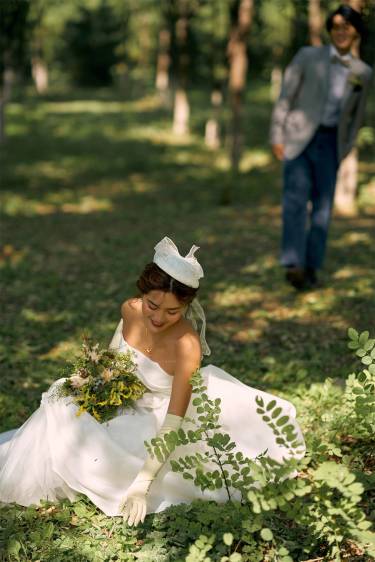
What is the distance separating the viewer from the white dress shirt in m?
6.45

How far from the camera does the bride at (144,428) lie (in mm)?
3258

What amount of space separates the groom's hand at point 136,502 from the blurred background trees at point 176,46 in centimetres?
813

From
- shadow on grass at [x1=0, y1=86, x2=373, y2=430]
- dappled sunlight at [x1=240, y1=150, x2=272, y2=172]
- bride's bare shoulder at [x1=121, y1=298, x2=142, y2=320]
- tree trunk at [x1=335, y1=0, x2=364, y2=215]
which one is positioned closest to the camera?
bride's bare shoulder at [x1=121, y1=298, x2=142, y2=320]

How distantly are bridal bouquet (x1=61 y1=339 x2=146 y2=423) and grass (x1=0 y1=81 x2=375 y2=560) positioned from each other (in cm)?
40

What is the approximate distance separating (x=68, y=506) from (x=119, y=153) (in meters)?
20.1

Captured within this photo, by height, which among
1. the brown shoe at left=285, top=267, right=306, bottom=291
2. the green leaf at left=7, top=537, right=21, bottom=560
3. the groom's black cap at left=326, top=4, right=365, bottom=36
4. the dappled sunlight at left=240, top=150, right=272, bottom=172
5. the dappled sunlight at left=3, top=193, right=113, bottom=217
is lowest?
the dappled sunlight at left=3, top=193, right=113, bottom=217

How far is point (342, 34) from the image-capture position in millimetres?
6234

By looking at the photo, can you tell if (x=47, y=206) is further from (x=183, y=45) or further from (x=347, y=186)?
(x=183, y=45)

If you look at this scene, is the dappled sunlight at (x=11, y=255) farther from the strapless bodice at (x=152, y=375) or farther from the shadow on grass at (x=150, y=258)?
the strapless bodice at (x=152, y=375)

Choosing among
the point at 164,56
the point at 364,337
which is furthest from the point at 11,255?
the point at 164,56

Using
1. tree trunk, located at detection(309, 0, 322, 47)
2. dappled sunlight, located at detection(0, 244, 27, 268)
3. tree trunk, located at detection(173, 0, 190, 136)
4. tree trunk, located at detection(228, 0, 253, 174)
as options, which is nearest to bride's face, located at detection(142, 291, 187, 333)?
dappled sunlight, located at detection(0, 244, 27, 268)

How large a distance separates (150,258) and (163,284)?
20.1ft

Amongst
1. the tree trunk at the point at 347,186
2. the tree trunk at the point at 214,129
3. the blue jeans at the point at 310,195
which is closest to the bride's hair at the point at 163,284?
the blue jeans at the point at 310,195

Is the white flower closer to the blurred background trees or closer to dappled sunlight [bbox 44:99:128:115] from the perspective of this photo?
the blurred background trees
